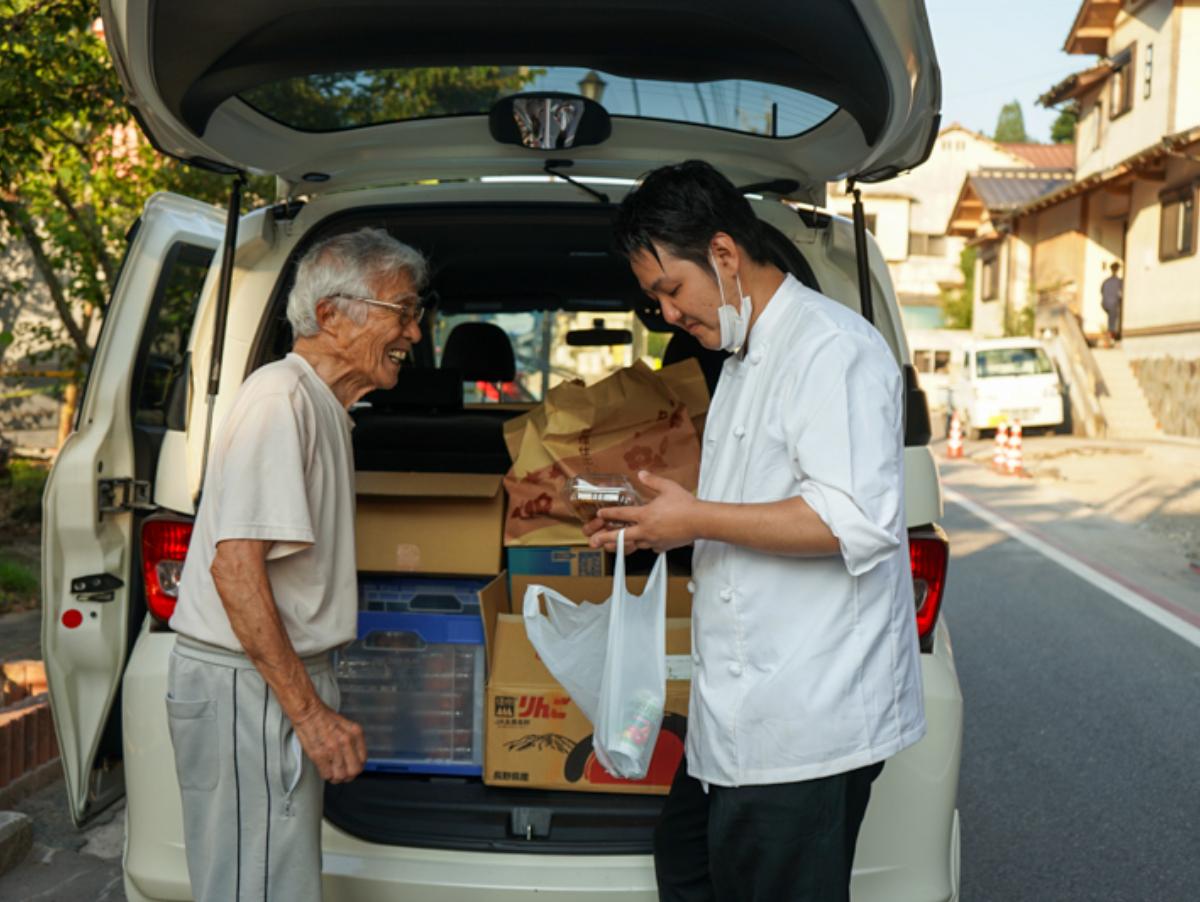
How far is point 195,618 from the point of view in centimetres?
240

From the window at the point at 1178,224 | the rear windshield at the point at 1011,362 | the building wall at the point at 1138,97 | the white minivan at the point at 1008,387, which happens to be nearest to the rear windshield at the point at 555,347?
the white minivan at the point at 1008,387

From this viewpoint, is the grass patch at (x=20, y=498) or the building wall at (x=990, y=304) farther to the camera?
the building wall at (x=990, y=304)

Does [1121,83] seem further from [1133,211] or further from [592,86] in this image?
[592,86]

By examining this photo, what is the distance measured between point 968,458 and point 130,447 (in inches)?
764

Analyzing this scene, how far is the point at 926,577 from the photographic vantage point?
2854mm

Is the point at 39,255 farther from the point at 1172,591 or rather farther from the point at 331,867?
the point at 1172,591

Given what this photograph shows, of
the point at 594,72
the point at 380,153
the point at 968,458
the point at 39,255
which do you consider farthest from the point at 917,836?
the point at 968,458

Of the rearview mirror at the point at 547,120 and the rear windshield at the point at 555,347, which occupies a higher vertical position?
the rearview mirror at the point at 547,120

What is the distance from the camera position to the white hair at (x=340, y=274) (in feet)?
8.43

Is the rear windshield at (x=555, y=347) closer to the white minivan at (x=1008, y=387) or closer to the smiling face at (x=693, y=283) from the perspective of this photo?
the smiling face at (x=693, y=283)

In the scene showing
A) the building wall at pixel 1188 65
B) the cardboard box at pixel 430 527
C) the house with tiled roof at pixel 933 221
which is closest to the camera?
the cardboard box at pixel 430 527

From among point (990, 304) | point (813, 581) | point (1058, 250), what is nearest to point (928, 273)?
point (990, 304)

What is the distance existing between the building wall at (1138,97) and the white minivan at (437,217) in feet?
87.7

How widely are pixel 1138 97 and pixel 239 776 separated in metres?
30.6
